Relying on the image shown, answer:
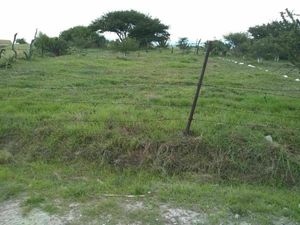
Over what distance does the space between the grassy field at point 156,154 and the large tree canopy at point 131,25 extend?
112 ft

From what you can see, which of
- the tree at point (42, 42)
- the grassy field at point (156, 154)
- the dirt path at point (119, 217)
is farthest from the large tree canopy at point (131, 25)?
the dirt path at point (119, 217)

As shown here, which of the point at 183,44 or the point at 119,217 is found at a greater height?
the point at 183,44

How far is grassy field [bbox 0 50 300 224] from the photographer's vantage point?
4.70m

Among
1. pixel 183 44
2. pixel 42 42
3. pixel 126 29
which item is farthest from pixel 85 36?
pixel 42 42

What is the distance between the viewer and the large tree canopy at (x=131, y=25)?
137 feet

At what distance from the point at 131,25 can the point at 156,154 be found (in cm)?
3820

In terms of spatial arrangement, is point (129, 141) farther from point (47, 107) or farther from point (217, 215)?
point (47, 107)

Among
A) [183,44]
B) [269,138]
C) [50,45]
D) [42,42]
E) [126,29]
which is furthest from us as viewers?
[126,29]

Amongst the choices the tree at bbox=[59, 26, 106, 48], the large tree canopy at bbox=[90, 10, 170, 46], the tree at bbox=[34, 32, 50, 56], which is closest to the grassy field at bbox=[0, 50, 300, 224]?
A: the tree at bbox=[34, 32, 50, 56]

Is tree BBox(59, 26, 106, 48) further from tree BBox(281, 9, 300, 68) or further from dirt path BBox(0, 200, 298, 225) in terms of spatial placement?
dirt path BBox(0, 200, 298, 225)

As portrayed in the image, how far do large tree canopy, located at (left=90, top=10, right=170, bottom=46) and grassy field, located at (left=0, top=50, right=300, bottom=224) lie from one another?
34.3m

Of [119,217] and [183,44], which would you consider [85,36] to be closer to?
[183,44]

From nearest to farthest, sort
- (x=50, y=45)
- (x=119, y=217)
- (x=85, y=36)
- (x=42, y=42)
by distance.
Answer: (x=119, y=217) → (x=42, y=42) → (x=50, y=45) → (x=85, y=36)

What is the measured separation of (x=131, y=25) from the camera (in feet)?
140
